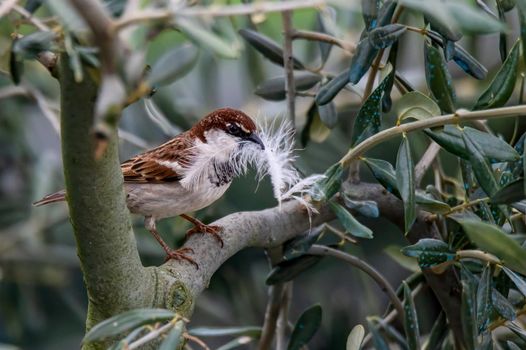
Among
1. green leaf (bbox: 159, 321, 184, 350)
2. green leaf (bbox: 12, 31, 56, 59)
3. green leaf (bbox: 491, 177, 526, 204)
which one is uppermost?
green leaf (bbox: 12, 31, 56, 59)

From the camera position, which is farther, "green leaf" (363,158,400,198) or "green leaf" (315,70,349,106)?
"green leaf" (315,70,349,106)

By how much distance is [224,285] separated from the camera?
10.1ft

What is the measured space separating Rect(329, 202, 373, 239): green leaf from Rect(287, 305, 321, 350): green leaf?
0.38m

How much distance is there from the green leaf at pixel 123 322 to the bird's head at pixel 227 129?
39.7 inches

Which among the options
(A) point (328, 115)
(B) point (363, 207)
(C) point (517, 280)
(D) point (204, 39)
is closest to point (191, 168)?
(A) point (328, 115)

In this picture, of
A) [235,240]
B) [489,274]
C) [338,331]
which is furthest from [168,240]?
[489,274]

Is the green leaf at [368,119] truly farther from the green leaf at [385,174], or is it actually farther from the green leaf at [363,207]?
the green leaf at [363,207]

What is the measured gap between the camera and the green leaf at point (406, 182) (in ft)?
4.45

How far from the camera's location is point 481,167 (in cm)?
135

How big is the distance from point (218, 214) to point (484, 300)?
129 cm

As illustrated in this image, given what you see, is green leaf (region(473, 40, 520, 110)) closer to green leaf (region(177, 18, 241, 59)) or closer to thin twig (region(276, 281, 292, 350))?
green leaf (region(177, 18, 241, 59))

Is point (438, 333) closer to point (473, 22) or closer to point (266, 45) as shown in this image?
point (266, 45)

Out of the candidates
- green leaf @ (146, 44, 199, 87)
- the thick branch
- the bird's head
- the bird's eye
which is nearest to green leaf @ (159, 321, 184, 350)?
the thick branch

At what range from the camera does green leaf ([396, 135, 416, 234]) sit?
1.36 metres
